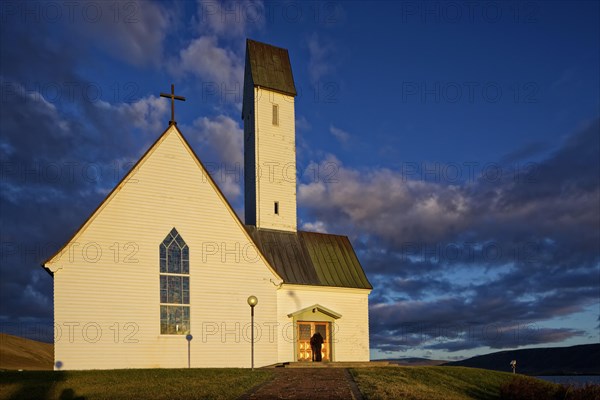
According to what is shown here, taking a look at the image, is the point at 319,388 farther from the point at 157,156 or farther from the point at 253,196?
the point at 253,196

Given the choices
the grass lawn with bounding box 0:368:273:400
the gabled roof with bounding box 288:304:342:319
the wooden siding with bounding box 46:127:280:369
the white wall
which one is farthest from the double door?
the grass lawn with bounding box 0:368:273:400

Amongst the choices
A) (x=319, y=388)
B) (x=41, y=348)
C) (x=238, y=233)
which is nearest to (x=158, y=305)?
(x=238, y=233)

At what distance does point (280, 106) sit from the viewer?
37.5 meters

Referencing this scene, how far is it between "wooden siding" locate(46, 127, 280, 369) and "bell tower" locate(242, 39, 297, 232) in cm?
655

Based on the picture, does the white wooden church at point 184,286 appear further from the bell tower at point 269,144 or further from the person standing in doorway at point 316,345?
the bell tower at point 269,144

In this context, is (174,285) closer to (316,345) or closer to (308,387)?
(316,345)

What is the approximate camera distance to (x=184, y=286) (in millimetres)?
27750

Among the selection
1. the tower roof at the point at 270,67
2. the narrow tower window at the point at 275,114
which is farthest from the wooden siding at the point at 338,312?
the tower roof at the point at 270,67

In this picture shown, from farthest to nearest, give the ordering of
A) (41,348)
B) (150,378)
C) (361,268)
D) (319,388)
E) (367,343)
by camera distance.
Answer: (41,348)
(361,268)
(367,343)
(150,378)
(319,388)

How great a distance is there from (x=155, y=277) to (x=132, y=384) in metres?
7.92

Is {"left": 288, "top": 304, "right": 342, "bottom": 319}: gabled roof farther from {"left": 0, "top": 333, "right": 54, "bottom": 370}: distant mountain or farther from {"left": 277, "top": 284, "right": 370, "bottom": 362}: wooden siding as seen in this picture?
{"left": 0, "top": 333, "right": 54, "bottom": 370}: distant mountain

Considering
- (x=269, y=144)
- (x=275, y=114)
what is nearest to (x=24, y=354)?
(x=269, y=144)

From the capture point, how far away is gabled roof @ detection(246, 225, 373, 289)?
33.4 meters

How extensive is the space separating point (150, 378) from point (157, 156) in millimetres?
11191
